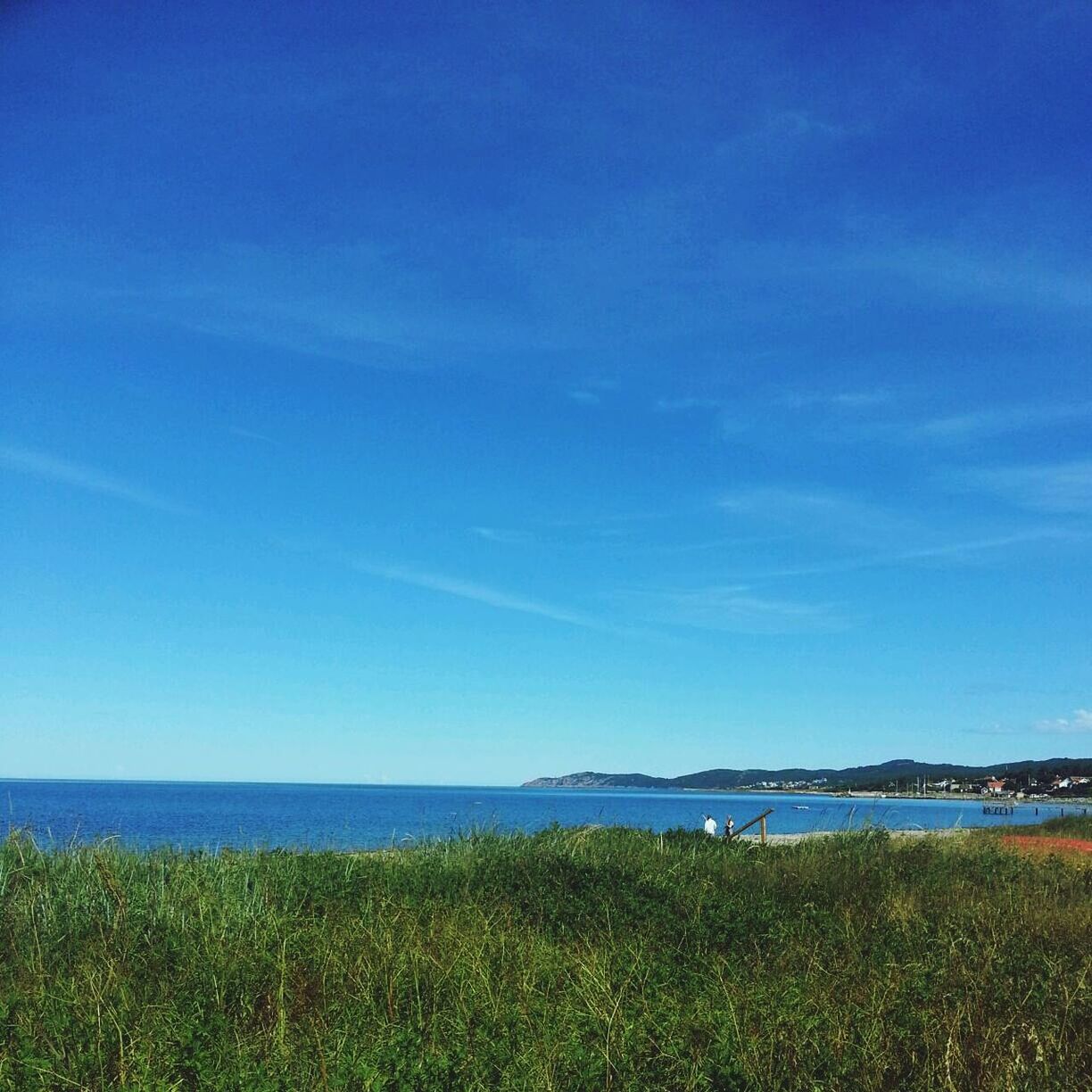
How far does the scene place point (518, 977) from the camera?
297 inches

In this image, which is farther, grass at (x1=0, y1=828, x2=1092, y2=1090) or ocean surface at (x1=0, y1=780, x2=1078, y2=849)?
ocean surface at (x1=0, y1=780, x2=1078, y2=849)

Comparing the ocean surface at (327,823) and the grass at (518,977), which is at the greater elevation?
the grass at (518,977)

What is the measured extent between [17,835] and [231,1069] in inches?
342

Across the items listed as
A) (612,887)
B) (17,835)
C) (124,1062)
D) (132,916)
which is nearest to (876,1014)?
(124,1062)

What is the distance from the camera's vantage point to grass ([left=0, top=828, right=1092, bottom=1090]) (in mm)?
5574

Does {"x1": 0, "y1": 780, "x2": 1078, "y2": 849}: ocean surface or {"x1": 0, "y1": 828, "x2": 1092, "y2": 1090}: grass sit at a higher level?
{"x1": 0, "y1": 828, "x2": 1092, "y2": 1090}: grass

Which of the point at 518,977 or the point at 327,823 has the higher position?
the point at 518,977

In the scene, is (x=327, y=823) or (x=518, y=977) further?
(x=327, y=823)

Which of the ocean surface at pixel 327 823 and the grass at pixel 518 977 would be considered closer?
the grass at pixel 518 977

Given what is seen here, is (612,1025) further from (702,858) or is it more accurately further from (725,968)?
(702,858)

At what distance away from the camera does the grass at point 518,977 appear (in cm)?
557

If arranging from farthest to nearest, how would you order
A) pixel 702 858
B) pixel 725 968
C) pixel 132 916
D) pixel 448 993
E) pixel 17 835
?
pixel 702 858 → pixel 17 835 → pixel 132 916 → pixel 725 968 → pixel 448 993

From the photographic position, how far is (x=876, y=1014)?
6301 millimetres

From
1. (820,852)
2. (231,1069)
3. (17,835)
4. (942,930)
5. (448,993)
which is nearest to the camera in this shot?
(231,1069)
